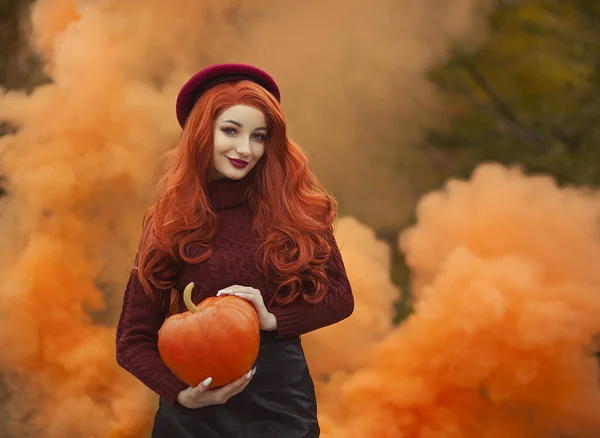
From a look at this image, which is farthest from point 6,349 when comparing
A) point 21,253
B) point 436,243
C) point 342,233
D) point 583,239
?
point 583,239

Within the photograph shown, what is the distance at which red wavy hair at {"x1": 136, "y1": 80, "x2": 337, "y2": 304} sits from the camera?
1799 millimetres

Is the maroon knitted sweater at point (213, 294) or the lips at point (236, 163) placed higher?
the lips at point (236, 163)

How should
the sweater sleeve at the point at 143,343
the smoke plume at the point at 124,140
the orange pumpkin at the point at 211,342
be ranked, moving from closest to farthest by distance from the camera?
1. the orange pumpkin at the point at 211,342
2. the sweater sleeve at the point at 143,343
3. the smoke plume at the point at 124,140

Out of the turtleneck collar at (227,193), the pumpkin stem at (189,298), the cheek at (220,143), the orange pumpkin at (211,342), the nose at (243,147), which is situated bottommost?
the orange pumpkin at (211,342)

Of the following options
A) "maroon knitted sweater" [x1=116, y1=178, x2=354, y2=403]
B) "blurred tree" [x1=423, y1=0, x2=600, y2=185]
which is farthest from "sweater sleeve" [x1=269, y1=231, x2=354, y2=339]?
"blurred tree" [x1=423, y1=0, x2=600, y2=185]

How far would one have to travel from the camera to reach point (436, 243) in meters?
3.73

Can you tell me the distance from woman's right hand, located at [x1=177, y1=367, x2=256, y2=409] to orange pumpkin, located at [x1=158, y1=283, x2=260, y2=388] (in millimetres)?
12

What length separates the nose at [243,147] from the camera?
1827 mm

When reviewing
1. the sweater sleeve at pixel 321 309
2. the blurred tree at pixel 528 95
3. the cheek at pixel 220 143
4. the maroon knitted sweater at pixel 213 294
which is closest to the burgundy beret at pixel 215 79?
the cheek at pixel 220 143

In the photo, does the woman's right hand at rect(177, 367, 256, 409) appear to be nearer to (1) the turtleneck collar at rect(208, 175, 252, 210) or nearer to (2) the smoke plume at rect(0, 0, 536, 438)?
(1) the turtleneck collar at rect(208, 175, 252, 210)

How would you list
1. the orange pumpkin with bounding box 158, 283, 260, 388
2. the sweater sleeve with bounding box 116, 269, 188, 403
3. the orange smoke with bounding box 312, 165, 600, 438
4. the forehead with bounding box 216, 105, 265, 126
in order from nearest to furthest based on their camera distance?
the orange pumpkin with bounding box 158, 283, 260, 388, the sweater sleeve with bounding box 116, 269, 188, 403, the forehead with bounding box 216, 105, 265, 126, the orange smoke with bounding box 312, 165, 600, 438

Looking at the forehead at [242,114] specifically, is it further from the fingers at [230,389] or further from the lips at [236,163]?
the fingers at [230,389]

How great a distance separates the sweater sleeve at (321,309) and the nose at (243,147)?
0.28m

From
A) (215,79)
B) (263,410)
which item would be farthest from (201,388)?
(215,79)
